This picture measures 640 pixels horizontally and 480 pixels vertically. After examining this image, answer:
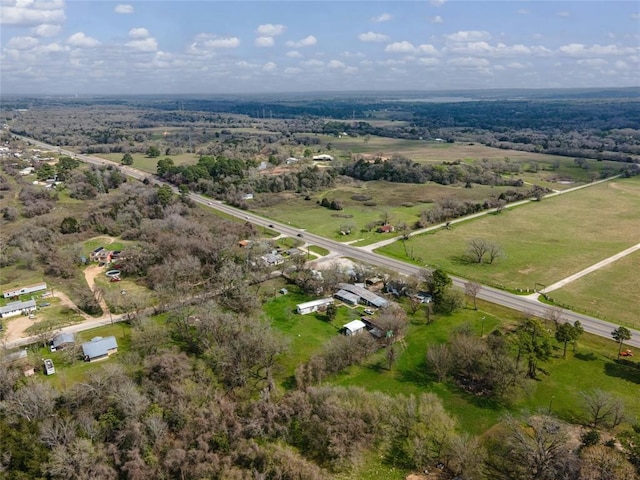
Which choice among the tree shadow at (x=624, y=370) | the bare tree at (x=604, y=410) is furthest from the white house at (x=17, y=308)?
the tree shadow at (x=624, y=370)

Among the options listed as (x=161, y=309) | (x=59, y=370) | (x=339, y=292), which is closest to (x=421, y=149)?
(x=339, y=292)

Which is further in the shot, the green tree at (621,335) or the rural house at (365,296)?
the rural house at (365,296)

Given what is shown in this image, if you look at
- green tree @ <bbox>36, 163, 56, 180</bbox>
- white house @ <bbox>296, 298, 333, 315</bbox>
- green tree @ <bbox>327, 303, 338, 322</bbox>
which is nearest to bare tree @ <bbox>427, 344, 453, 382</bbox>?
green tree @ <bbox>327, 303, 338, 322</bbox>

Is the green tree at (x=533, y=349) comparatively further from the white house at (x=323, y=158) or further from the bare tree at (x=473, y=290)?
the white house at (x=323, y=158)

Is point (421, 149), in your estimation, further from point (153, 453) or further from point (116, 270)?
point (153, 453)

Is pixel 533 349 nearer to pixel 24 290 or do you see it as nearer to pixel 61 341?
pixel 61 341

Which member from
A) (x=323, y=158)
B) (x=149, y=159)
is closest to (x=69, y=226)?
(x=149, y=159)
